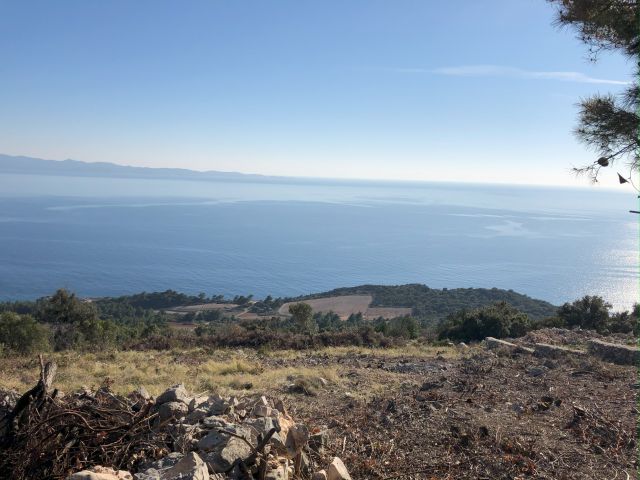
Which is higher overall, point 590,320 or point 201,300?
point 590,320

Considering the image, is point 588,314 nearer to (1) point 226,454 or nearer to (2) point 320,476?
(2) point 320,476

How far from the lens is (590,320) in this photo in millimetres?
17500

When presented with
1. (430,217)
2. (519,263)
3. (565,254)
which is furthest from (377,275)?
(430,217)

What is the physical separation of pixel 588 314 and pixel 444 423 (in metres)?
15.0

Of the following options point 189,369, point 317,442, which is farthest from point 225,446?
point 189,369

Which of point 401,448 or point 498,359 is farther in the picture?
point 498,359

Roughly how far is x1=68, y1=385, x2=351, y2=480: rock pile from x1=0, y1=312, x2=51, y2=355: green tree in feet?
41.1

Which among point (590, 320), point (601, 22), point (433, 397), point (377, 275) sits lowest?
point (377, 275)

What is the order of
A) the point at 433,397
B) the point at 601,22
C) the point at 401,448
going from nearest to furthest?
the point at 401,448 < the point at 601,22 < the point at 433,397

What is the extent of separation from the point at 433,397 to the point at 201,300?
48052 millimetres

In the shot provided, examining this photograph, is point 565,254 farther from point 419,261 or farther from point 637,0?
point 637,0

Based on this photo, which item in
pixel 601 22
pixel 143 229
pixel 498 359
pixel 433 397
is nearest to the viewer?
pixel 601 22

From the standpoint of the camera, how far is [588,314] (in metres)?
17.6

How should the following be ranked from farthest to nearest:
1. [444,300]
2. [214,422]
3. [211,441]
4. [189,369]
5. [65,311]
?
[444,300], [65,311], [189,369], [214,422], [211,441]
